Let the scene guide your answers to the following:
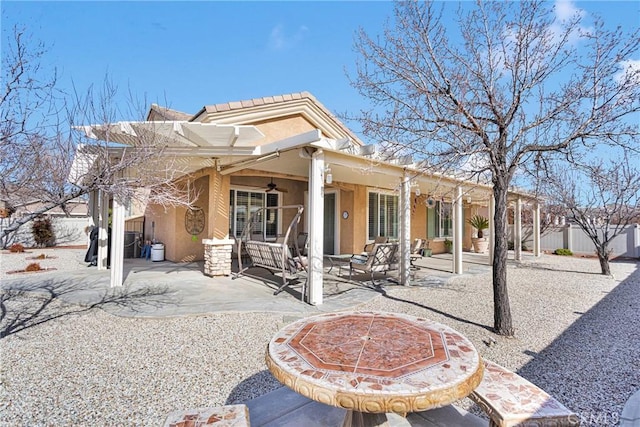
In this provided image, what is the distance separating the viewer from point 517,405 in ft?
6.65

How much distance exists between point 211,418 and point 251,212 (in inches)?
398

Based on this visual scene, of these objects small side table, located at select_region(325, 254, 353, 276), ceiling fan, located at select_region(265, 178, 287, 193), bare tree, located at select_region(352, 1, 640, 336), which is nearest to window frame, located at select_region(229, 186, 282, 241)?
ceiling fan, located at select_region(265, 178, 287, 193)

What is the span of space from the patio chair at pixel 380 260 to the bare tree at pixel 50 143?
4473 millimetres

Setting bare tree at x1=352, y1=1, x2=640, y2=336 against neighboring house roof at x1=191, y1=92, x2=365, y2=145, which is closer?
bare tree at x1=352, y1=1, x2=640, y2=336

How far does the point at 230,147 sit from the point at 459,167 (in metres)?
4.64

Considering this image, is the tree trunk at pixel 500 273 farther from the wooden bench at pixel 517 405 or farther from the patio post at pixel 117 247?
the patio post at pixel 117 247

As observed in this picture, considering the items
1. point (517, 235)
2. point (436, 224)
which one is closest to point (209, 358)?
point (517, 235)

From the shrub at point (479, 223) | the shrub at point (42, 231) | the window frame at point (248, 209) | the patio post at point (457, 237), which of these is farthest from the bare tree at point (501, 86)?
the shrub at point (42, 231)

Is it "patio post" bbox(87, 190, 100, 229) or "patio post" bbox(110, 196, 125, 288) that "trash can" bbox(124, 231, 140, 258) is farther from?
"patio post" bbox(110, 196, 125, 288)

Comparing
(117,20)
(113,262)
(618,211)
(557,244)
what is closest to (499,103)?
(117,20)

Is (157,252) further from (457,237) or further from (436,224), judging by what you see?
(436,224)

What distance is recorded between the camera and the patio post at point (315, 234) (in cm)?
591

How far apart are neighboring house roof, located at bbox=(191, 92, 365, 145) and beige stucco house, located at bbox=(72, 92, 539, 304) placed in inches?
1.1

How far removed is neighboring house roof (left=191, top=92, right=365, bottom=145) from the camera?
825 centimetres
